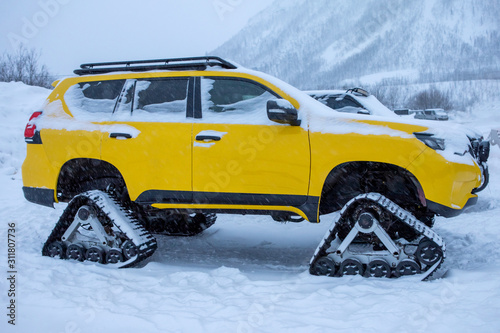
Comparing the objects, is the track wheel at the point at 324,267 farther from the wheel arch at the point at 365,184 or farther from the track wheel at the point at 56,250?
the track wheel at the point at 56,250

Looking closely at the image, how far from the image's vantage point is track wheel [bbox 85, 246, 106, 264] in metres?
4.56

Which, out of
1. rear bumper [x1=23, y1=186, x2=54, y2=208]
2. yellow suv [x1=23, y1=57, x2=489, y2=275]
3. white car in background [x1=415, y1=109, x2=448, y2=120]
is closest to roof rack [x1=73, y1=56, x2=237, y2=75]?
yellow suv [x1=23, y1=57, x2=489, y2=275]

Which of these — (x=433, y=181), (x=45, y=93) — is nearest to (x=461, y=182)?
(x=433, y=181)

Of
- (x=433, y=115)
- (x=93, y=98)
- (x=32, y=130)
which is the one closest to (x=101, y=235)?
(x=32, y=130)

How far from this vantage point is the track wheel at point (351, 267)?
13.2 feet

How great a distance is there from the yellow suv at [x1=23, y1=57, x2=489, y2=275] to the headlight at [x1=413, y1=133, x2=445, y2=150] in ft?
0.04

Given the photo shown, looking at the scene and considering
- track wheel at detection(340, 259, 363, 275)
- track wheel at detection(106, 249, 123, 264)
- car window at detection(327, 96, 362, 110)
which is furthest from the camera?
car window at detection(327, 96, 362, 110)

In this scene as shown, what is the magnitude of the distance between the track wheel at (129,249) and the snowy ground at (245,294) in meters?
0.16

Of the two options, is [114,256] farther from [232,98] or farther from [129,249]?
[232,98]

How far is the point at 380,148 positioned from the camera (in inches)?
156

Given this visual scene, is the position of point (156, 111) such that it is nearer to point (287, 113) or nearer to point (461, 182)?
point (287, 113)

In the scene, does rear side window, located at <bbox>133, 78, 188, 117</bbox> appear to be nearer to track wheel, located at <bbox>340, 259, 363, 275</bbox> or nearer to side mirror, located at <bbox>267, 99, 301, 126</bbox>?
side mirror, located at <bbox>267, 99, 301, 126</bbox>

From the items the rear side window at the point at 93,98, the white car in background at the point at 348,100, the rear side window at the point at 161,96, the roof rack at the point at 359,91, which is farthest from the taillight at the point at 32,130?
the roof rack at the point at 359,91

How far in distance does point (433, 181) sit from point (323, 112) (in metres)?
1.23
